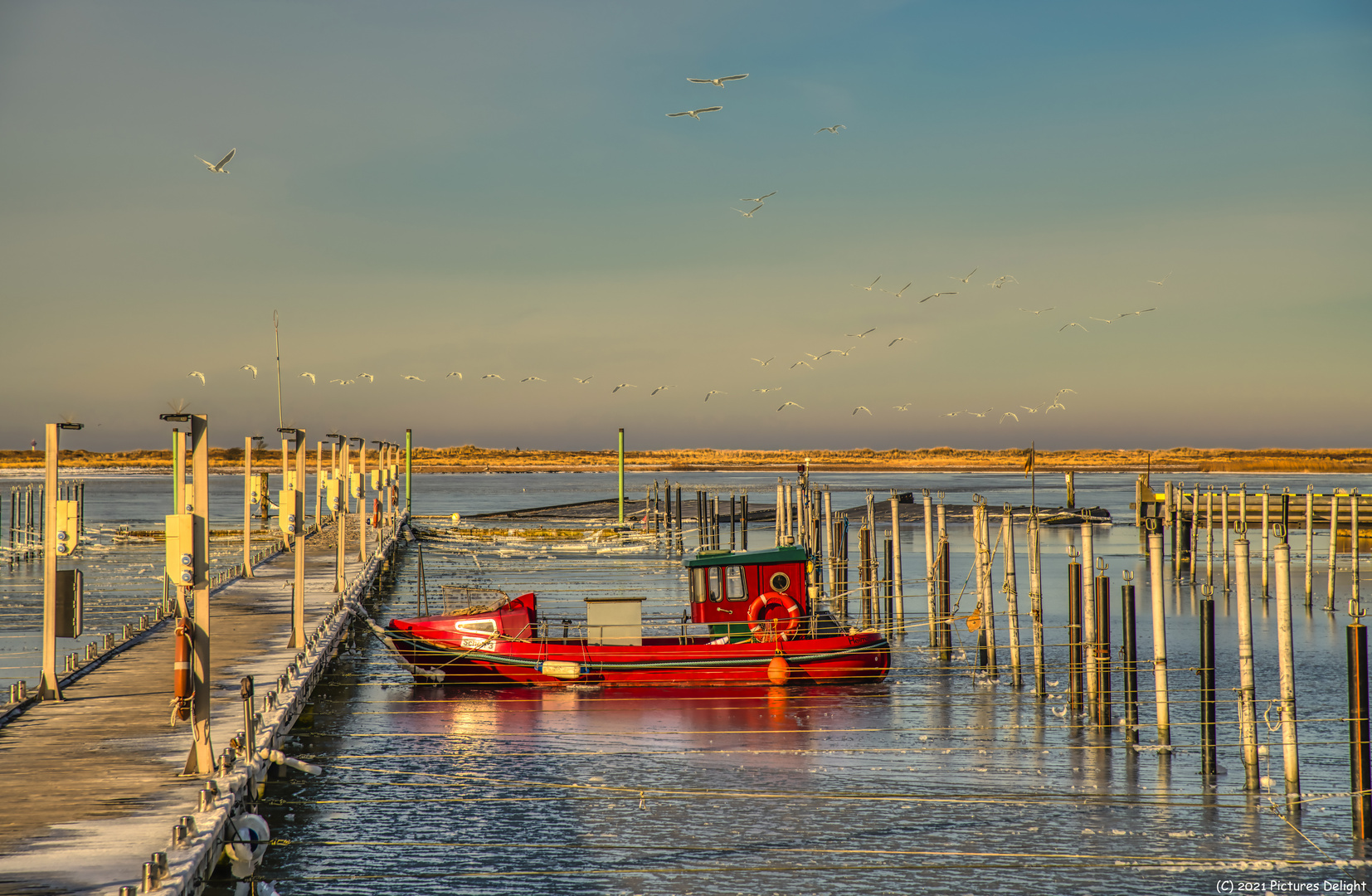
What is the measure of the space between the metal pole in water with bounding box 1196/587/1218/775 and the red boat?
8317 millimetres

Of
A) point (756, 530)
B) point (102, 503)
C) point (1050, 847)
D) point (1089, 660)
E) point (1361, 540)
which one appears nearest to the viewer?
point (1050, 847)

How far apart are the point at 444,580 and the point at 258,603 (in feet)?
71.0

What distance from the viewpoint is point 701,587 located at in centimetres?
2895

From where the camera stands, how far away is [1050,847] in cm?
1672

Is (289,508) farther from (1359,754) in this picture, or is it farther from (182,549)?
(1359,754)

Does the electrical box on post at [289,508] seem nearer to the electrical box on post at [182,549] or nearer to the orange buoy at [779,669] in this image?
the orange buoy at [779,669]

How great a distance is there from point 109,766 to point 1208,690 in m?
17.5

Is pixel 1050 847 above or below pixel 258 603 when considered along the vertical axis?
below

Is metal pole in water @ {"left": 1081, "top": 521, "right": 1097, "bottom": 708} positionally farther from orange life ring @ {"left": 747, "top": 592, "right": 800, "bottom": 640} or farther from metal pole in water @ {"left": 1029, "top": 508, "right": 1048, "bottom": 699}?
orange life ring @ {"left": 747, "top": 592, "right": 800, "bottom": 640}

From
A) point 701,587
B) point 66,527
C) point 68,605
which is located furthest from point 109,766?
point 701,587

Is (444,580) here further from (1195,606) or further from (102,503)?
(102,503)

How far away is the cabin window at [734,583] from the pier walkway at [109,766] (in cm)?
1026

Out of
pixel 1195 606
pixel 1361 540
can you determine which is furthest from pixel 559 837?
pixel 1361 540

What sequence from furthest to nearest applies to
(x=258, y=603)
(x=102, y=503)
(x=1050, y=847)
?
(x=102, y=503), (x=258, y=603), (x=1050, y=847)
